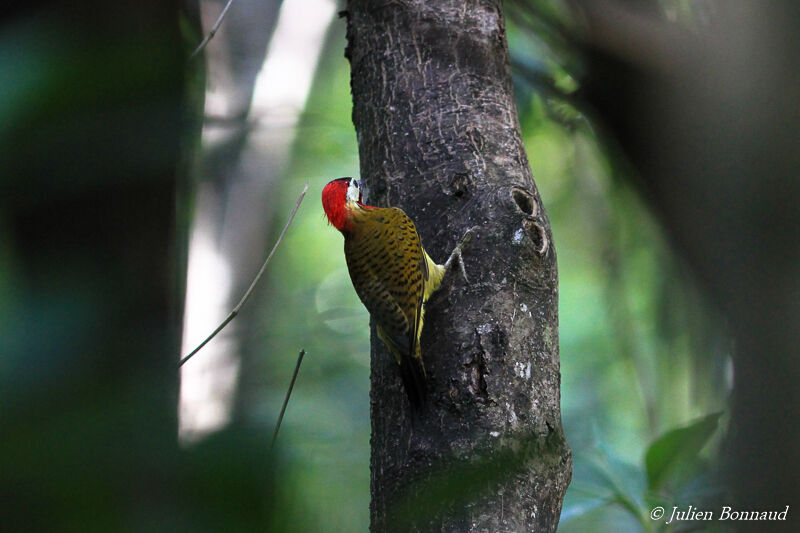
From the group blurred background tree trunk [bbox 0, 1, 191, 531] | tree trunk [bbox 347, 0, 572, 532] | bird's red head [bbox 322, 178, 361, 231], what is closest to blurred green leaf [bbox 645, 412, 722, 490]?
tree trunk [bbox 347, 0, 572, 532]

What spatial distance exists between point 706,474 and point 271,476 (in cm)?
418

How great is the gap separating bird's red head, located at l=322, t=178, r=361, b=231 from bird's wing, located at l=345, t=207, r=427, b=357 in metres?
0.12

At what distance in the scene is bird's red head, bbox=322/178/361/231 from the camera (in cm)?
400

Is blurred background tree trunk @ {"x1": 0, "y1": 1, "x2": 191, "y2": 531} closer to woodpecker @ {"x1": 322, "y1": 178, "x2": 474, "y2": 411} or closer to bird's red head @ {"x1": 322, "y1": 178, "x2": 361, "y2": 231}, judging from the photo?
woodpecker @ {"x1": 322, "y1": 178, "x2": 474, "y2": 411}

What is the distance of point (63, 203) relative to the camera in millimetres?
544

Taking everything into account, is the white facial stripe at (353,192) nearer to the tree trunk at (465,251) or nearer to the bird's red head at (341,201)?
the bird's red head at (341,201)

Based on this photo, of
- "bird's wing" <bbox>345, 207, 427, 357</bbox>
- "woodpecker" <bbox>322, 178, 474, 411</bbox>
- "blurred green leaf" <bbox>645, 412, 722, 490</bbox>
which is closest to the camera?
"woodpecker" <bbox>322, 178, 474, 411</bbox>

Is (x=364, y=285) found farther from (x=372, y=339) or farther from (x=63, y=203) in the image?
(x=63, y=203)

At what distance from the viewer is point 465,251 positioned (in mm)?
2750

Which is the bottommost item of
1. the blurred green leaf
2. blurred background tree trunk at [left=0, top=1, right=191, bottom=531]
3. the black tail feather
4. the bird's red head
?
the blurred green leaf

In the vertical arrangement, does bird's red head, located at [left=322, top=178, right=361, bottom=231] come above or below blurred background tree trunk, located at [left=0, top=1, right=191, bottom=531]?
above

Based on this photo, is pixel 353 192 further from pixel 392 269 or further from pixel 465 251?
pixel 465 251

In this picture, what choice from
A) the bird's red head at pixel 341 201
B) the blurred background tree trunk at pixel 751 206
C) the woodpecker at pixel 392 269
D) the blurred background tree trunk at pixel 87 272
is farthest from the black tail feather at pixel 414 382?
the blurred background tree trunk at pixel 87 272

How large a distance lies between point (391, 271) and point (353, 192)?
747 mm
